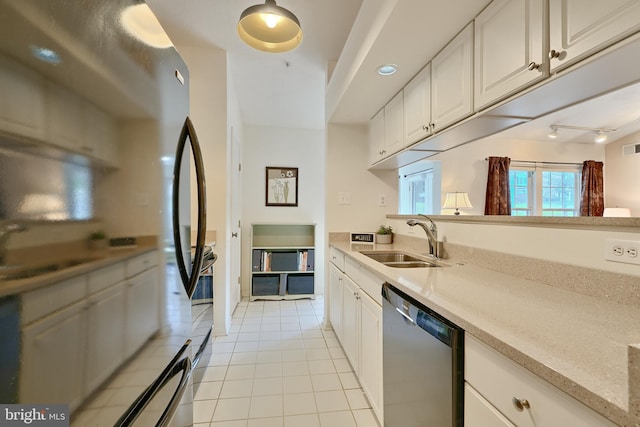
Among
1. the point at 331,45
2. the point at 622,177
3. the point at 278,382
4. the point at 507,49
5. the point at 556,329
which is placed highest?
the point at 331,45

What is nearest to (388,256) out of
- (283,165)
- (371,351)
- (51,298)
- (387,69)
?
(371,351)

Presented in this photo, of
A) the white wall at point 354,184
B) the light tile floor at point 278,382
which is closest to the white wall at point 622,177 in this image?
the white wall at point 354,184

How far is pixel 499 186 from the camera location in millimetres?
3584

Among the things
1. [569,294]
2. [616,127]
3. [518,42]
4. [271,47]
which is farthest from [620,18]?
[616,127]

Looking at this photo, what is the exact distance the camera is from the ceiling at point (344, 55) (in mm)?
1329

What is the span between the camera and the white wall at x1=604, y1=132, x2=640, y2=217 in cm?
268

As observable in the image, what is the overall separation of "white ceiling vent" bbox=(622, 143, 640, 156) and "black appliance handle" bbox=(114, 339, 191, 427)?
4392 mm

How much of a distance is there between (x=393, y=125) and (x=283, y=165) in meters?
2.30

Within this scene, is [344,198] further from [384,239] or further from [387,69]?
[387,69]

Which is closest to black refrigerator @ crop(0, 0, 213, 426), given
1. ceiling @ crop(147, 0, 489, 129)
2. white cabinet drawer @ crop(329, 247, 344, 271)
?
ceiling @ crop(147, 0, 489, 129)

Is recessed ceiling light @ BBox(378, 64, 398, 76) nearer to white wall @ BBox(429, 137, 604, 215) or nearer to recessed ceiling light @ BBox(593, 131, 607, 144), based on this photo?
white wall @ BBox(429, 137, 604, 215)

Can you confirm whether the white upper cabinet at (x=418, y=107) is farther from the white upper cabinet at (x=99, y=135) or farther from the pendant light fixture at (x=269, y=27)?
the white upper cabinet at (x=99, y=135)

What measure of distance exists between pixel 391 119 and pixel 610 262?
1616 mm

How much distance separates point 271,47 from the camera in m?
1.78
